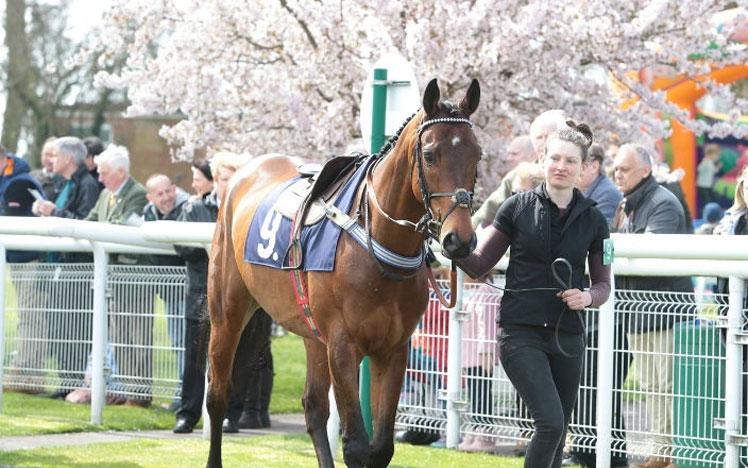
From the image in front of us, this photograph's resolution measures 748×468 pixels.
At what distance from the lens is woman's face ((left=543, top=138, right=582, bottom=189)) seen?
5.85m

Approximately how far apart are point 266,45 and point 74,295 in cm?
509

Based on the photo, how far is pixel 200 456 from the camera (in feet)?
27.9

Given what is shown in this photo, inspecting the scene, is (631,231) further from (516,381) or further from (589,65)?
(589,65)

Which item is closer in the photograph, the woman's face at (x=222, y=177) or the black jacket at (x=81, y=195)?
the woman's face at (x=222, y=177)

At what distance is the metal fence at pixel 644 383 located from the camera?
7.46 metres

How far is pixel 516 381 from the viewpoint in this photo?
5.82 m

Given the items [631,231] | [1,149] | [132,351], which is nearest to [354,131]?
[1,149]

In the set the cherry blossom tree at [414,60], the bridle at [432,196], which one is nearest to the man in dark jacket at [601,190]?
the bridle at [432,196]

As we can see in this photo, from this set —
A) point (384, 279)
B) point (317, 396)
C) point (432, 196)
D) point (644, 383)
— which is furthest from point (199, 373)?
point (432, 196)

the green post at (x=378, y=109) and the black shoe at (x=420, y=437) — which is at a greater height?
the green post at (x=378, y=109)

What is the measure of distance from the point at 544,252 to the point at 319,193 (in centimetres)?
145

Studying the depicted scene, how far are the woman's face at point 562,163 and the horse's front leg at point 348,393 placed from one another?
128 centimetres

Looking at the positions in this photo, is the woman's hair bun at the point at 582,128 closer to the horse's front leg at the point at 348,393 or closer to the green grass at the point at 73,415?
the horse's front leg at the point at 348,393

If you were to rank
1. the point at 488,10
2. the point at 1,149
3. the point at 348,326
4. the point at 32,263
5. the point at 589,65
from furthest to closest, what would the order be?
the point at 589,65 < the point at 488,10 < the point at 1,149 < the point at 32,263 < the point at 348,326
